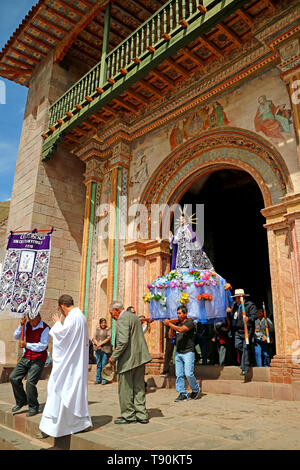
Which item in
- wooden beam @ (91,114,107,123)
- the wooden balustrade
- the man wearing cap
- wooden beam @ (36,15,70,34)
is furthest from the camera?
wooden beam @ (36,15,70,34)

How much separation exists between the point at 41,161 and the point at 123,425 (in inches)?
374

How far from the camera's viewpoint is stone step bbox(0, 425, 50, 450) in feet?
12.6

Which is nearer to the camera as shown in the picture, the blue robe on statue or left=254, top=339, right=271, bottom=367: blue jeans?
the blue robe on statue

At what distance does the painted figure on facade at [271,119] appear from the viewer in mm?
7352

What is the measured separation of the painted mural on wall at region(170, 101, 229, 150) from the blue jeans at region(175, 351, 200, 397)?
532 centimetres

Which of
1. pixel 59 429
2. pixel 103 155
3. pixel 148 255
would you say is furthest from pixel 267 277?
pixel 59 429

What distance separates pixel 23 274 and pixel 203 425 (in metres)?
5.07

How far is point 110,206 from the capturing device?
1058cm

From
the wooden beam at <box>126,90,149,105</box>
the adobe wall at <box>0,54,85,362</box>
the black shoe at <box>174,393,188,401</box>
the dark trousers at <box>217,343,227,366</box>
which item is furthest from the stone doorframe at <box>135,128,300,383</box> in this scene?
the adobe wall at <box>0,54,85,362</box>

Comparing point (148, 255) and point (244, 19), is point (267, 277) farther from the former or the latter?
point (244, 19)

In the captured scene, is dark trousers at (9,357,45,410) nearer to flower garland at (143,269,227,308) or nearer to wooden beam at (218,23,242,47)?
flower garland at (143,269,227,308)

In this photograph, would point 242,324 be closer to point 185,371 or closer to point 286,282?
point 286,282

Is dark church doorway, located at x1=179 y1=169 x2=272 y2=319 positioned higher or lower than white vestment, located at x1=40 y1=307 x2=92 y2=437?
higher

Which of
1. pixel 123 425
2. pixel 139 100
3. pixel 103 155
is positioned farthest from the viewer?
pixel 103 155
